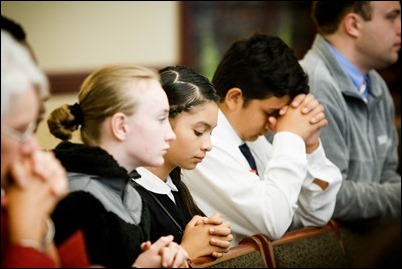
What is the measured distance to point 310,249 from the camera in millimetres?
2266

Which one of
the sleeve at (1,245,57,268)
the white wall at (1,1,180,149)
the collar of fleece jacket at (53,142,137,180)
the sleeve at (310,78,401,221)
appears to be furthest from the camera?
the white wall at (1,1,180,149)

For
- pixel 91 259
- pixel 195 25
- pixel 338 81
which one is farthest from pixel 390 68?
pixel 91 259

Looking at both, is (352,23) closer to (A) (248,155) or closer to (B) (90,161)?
(A) (248,155)

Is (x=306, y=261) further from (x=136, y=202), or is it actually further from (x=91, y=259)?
(x=91, y=259)

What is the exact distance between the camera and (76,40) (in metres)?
3.67

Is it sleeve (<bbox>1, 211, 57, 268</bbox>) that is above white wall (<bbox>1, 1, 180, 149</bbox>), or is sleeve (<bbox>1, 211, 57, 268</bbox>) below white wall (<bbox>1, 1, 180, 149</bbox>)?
above

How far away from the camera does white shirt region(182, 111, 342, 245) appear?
1.99 m

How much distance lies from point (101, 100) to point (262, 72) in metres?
0.88

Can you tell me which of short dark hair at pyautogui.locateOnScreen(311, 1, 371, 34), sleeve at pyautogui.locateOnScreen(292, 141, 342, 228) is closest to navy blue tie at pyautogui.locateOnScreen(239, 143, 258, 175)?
sleeve at pyautogui.locateOnScreen(292, 141, 342, 228)

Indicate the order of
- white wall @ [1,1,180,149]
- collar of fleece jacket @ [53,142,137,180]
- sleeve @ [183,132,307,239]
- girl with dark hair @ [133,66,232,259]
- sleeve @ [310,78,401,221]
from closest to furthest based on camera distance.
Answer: collar of fleece jacket @ [53,142,137,180] < girl with dark hair @ [133,66,232,259] < sleeve @ [183,132,307,239] < sleeve @ [310,78,401,221] < white wall @ [1,1,180,149]

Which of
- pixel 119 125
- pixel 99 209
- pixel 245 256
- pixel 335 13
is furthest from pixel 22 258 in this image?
pixel 335 13

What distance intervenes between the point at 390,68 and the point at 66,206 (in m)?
3.52

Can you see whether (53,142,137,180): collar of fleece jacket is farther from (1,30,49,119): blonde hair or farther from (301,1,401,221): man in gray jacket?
(301,1,401,221): man in gray jacket

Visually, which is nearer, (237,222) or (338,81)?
(237,222)
